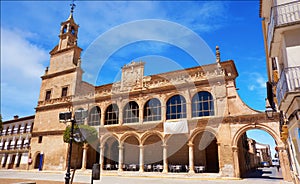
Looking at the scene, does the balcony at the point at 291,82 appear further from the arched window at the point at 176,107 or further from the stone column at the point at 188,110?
the arched window at the point at 176,107

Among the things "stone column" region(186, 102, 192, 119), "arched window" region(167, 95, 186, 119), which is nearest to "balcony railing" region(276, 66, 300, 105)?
"stone column" region(186, 102, 192, 119)

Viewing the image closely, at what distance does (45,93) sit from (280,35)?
2622cm

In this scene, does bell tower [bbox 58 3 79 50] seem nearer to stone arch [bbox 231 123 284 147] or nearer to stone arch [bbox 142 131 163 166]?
stone arch [bbox 142 131 163 166]

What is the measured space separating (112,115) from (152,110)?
14.4 ft

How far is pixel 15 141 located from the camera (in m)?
31.9

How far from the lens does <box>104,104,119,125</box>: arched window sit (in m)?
20.7

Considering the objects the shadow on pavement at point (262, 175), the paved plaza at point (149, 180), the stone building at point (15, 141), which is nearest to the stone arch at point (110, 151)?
the paved plaza at point (149, 180)

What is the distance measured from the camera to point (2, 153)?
102 ft

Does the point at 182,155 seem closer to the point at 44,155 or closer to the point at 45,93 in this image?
the point at 44,155

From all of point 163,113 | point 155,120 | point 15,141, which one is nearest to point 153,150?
point 155,120

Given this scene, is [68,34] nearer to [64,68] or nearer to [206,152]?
[64,68]

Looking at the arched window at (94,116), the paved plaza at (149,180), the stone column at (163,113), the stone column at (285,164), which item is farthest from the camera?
the arched window at (94,116)

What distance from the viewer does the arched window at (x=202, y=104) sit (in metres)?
16.8

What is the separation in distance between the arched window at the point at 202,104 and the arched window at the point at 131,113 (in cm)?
536
